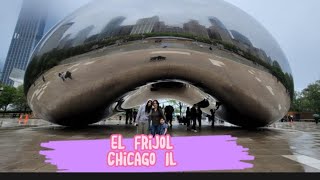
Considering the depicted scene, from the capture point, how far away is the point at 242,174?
13.0 ft

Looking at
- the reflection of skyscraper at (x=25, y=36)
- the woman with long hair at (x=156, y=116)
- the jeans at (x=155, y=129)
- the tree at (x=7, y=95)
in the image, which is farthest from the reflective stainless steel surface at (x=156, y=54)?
the reflection of skyscraper at (x=25, y=36)

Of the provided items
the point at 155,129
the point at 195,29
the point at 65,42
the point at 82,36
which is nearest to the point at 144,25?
the point at 195,29

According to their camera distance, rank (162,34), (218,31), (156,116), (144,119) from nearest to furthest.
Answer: (156,116), (144,119), (162,34), (218,31)

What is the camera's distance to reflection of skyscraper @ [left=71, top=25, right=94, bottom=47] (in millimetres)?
9102

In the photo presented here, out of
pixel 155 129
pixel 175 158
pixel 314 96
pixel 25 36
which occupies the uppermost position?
pixel 25 36

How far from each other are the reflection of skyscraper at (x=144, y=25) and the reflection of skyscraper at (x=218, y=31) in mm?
1619

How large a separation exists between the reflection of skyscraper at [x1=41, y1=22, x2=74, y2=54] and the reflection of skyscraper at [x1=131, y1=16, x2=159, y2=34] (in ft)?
7.39

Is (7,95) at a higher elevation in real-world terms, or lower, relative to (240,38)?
→ higher

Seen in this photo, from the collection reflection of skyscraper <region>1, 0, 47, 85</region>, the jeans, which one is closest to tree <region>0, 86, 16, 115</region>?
the jeans

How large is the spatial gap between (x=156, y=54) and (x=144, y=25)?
2.93 feet

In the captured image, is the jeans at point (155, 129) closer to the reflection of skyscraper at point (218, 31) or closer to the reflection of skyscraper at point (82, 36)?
the reflection of skyscraper at point (218, 31)

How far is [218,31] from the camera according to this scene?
9.08 meters

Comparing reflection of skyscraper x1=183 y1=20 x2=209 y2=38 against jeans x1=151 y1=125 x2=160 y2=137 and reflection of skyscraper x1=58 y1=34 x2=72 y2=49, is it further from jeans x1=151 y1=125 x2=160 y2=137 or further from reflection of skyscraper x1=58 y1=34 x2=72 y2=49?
reflection of skyscraper x1=58 y1=34 x2=72 y2=49

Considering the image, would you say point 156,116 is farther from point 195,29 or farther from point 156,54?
point 195,29
